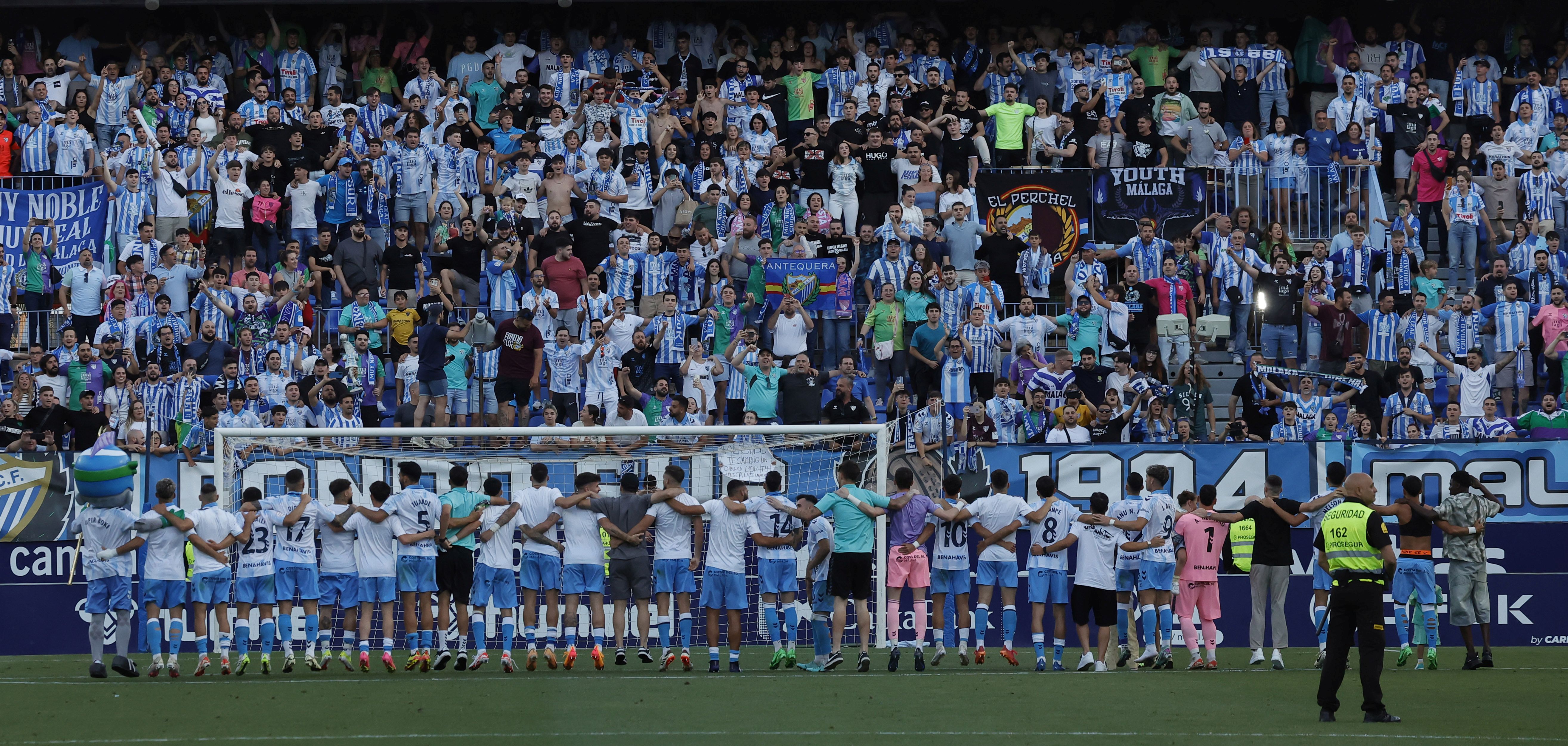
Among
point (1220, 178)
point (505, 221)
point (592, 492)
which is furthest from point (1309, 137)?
point (592, 492)

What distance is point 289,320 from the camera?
23.7 meters

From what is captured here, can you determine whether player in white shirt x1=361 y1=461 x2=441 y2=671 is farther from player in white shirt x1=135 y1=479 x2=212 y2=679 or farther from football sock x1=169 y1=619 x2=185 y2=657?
football sock x1=169 y1=619 x2=185 y2=657

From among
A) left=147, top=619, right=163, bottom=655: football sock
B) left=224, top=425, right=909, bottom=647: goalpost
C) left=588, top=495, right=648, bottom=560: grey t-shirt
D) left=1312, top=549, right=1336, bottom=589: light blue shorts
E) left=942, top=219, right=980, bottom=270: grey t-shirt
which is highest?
left=942, top=219, right=980, bottom=270: grey t-shirt

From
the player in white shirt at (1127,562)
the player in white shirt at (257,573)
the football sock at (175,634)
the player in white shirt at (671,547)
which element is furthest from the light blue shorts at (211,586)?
the player in white shirt at (1127,562)

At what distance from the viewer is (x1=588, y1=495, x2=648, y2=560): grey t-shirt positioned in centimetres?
1656

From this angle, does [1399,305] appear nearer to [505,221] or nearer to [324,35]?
[505,221]

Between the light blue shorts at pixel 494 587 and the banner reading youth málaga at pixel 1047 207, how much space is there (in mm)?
11522

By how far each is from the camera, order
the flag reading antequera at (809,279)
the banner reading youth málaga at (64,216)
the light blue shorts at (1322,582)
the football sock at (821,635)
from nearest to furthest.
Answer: the football sock at (821,635) → the light blue shorts at (1322,582) → the flag reading antequera at (809,279) → the banner reading youth málaga at (64,216)

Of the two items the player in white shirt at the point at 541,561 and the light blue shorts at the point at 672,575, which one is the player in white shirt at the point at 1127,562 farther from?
the player in white shirt at the point at 541,561

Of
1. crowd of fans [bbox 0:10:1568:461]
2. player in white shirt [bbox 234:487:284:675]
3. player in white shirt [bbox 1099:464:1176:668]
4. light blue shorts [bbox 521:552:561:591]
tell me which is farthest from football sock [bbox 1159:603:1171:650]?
player in white shirt [bbox 234:487:284:675]

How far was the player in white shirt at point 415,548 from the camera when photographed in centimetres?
1647

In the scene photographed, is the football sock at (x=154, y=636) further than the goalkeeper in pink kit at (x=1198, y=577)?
No

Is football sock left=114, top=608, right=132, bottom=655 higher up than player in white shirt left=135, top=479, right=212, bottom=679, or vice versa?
player in white shirt left=135, top=479, right=212, bottom=679

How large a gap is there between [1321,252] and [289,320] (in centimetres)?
1400
